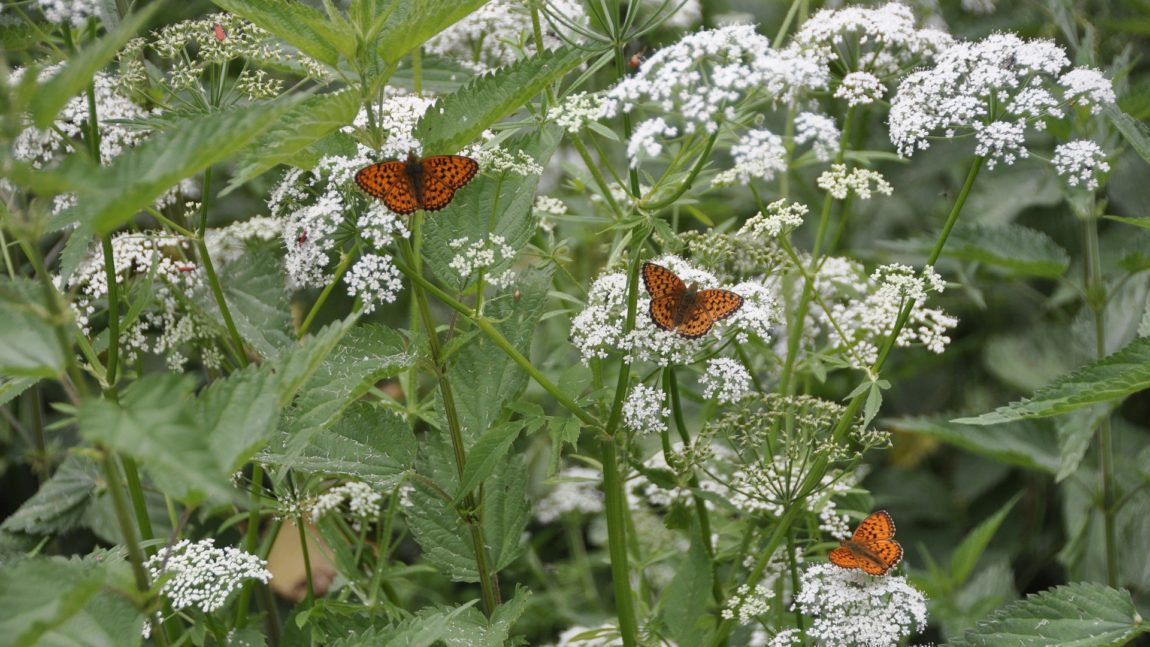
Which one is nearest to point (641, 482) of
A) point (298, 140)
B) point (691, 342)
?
point (691, 342)

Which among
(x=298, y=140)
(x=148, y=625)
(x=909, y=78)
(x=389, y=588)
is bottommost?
(x=389, y=588)

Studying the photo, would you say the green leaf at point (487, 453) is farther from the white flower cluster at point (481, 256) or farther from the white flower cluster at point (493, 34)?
the white flower cluster at point (493, 34)

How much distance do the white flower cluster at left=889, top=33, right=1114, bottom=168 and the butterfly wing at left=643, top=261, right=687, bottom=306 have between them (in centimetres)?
58

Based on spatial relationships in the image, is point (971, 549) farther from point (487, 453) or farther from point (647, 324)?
point (487, 453)

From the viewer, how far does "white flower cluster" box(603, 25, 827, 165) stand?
1967 millimetres

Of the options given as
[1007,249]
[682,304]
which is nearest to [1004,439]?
[1007,249]

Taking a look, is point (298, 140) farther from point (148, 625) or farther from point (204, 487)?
point (148, 625)

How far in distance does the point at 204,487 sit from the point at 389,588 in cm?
165

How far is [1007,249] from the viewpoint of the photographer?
3.38 meters

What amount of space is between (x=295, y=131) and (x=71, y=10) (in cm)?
102

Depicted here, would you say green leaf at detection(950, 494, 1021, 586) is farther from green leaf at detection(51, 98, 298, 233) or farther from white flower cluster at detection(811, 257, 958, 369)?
green leaf at detection(51, 98, 298, 233)

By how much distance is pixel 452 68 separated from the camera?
117 inches

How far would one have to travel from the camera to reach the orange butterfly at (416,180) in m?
1.96

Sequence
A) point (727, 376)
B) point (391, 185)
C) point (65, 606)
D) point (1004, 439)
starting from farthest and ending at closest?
point (1004, 439) < point (727, 376) < point (391, 185) < point (65, 606)
